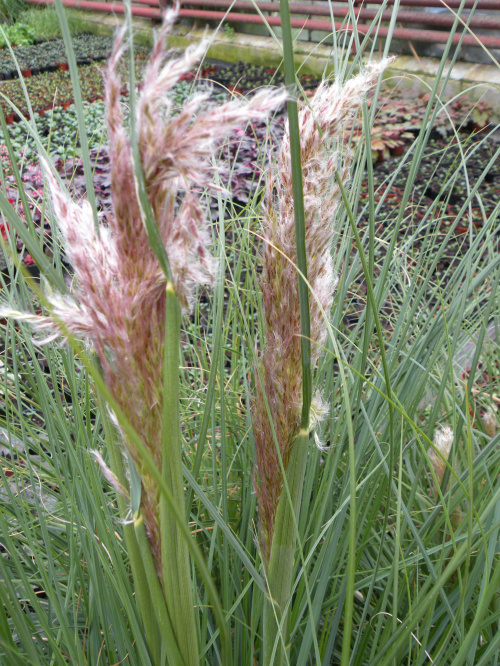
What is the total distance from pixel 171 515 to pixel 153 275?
216mm

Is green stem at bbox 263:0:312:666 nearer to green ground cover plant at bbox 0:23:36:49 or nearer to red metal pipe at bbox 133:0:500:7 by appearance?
red metal pipe at bbox 133:0:500:7

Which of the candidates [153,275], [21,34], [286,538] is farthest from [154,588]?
[21,34]

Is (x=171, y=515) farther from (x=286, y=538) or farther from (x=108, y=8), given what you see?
(x=108, y=8)

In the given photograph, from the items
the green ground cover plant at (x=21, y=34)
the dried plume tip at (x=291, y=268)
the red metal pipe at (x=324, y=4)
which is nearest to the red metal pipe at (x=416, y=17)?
the red metal pipe at (x=324, y=4)

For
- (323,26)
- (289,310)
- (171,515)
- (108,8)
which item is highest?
(108,8)

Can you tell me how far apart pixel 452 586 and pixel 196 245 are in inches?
35.6

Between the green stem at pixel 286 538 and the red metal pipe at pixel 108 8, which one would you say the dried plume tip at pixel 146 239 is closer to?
the green stem at pixel 286 538

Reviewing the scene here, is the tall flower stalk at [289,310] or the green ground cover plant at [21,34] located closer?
the tall flower stalk at [289,310]

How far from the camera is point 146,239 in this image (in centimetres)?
39

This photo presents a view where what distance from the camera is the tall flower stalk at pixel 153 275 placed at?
34cm

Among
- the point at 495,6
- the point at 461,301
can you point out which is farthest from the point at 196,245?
the point at 495,6

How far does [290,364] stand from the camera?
0.62m

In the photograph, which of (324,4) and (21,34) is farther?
(21,34)

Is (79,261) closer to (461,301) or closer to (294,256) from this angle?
(294,256)
